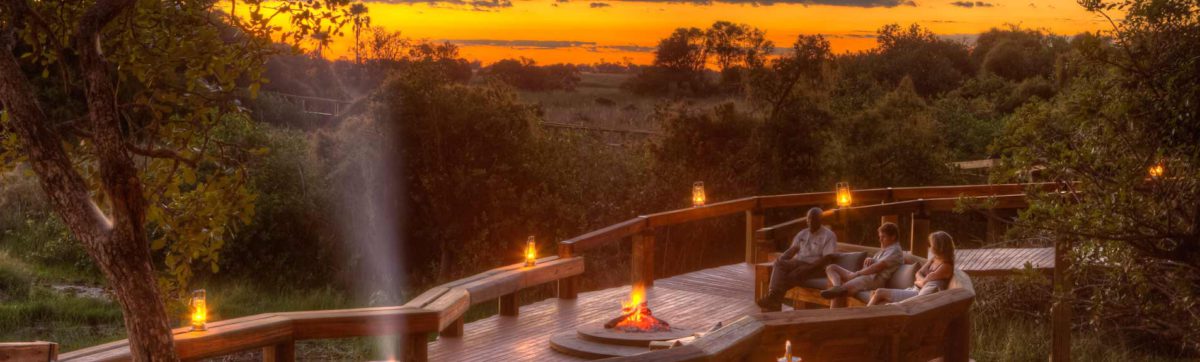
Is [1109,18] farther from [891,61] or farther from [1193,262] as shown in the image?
[891,61]

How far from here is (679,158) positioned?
2108cm

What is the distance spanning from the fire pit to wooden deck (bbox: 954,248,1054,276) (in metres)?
4.23

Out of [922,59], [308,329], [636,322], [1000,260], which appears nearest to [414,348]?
[308,329]

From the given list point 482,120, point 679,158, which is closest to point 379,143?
point 482,120

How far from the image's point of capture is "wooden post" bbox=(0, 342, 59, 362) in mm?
5082

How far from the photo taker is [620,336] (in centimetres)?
822

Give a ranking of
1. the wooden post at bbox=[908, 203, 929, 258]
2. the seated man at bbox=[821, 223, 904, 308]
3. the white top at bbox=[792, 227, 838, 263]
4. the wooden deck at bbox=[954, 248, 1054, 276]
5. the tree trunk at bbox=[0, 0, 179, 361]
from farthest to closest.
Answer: the wooden deck at bbox=[954, 248, 1054, 276]
the wooden post at bbox=[908, 203, 929, 258]
the white top at bbox=[792, 227, 838, 263]
the seated man at bbox=[821, 223, 904, 308]
the tree trunk at bbox=[0, 0, 179, 361]

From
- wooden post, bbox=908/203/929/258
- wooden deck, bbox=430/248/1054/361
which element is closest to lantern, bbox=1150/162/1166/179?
wooden deck, bbox=430/248/1054/361

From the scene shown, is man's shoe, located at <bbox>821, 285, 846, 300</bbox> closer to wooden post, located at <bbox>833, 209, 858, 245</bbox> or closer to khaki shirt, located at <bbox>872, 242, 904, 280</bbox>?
khaki shirt, located at <bbox>872, 242, 904, 280</bbox>

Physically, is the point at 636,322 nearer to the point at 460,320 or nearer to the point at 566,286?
the point at 460,320

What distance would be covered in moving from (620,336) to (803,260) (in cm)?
190

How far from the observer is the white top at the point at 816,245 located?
30.7 feet

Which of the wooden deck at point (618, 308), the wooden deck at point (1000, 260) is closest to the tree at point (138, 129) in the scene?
the wooden deck at point (618, 308)

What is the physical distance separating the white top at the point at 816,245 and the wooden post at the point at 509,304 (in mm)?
2265
